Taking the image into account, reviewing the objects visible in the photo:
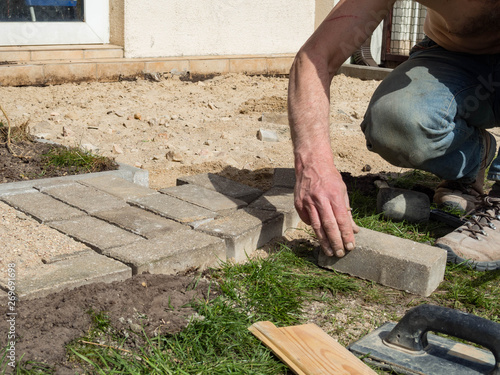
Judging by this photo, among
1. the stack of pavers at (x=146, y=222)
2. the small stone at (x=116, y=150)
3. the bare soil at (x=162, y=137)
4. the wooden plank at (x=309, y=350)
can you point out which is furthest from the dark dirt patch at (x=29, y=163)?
the wooden plank at (x=309, y=350)

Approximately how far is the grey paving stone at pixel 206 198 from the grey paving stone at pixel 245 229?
0.36ft

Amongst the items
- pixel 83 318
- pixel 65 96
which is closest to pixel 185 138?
pixel 65 96

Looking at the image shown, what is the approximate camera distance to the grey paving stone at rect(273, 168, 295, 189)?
3389mm

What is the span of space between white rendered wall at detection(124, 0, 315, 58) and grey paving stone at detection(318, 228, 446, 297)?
431cm

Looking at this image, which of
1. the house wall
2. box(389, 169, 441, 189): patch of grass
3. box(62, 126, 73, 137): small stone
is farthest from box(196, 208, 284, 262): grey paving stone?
the house wall

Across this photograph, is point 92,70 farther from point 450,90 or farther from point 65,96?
point 450,90

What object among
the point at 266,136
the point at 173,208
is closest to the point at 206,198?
the point at 173,208

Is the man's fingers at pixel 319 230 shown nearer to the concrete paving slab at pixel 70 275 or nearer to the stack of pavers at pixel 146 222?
the stack of pavers at pixel 146 222

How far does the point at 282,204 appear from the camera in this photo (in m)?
3.05

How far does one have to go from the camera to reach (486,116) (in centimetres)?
315

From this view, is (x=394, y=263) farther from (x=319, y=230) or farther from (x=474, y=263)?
(x=474, y=263)

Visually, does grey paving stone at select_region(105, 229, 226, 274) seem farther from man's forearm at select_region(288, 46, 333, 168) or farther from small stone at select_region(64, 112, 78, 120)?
small stone at select_region(64, 112, 78, 120)

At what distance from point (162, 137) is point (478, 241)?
2.62 m

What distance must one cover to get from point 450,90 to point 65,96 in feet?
11.6
